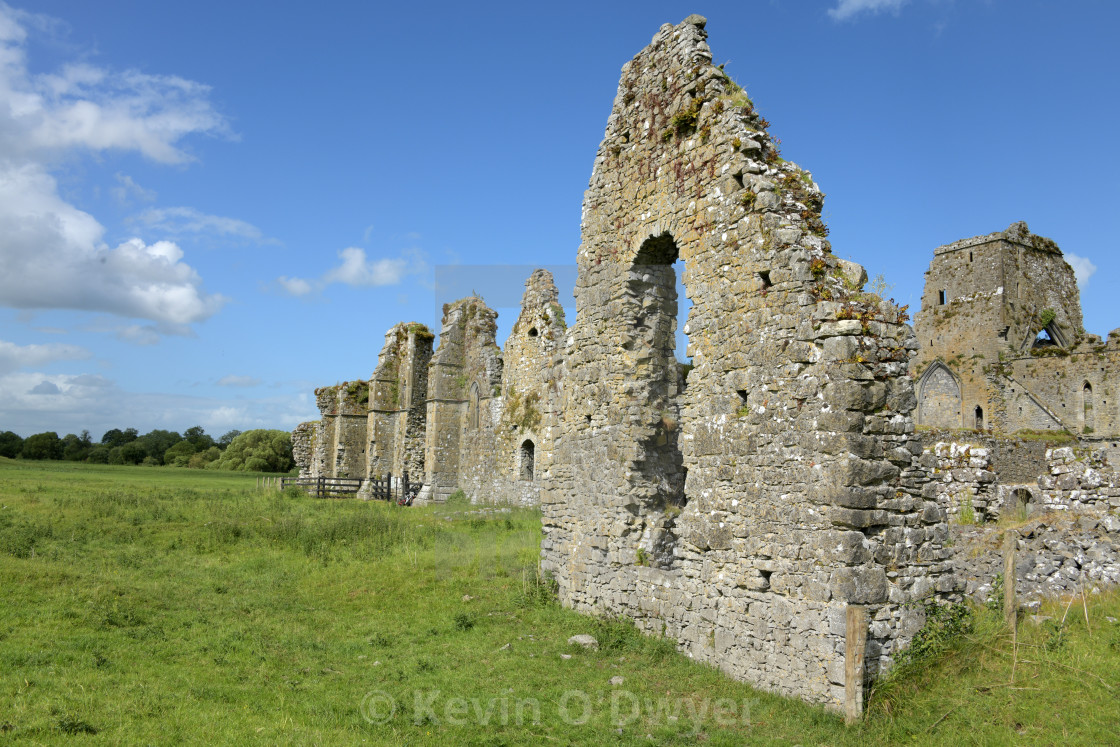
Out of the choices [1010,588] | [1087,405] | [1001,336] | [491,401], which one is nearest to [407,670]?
[1010,588]

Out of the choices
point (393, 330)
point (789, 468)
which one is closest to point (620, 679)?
point (789, 468)

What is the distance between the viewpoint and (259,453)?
64.6m

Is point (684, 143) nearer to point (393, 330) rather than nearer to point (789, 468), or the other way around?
point (789, 468)

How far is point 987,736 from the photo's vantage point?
18.5 feet

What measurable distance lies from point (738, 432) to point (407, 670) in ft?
16.5

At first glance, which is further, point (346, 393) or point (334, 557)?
point (346, 393)

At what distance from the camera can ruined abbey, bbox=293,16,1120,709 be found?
21.7 ft

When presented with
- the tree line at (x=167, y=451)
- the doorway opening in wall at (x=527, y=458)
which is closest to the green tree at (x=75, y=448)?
the tree line at (x=167, y=451)

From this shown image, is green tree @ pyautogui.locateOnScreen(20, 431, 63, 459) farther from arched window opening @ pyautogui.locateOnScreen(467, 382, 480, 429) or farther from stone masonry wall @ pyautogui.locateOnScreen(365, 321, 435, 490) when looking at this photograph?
arched window opening @ pyautogui.locateOnScreen(467, 382, 480, 429)

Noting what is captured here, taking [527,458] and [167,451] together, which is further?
[167,451]

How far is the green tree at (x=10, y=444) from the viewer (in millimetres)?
70119

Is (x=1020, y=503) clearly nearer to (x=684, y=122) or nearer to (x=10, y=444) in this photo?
(x=684, y=122)

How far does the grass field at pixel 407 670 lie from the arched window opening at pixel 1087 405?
67.8 ft

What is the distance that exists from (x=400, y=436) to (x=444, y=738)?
26152 millimetres
